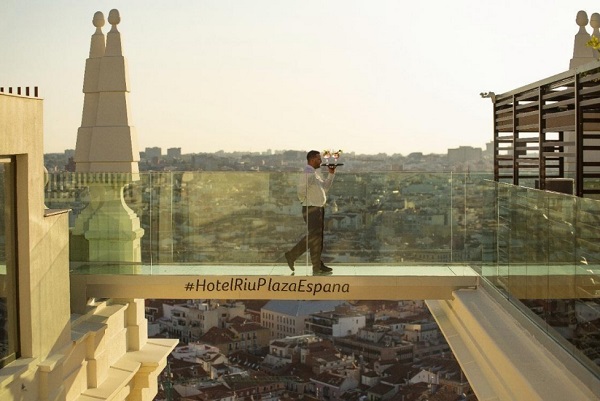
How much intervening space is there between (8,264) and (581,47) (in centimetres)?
905

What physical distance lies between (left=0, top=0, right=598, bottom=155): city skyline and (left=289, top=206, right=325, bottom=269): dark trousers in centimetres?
265

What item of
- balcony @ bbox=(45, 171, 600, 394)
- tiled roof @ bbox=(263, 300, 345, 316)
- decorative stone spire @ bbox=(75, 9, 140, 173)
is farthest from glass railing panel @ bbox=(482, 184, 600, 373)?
tiled roof @ bbox=(263, 300, 345, 316)

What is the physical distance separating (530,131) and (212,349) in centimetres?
943

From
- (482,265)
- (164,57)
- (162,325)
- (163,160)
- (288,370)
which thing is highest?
(164,57)

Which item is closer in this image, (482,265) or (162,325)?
(482,265)

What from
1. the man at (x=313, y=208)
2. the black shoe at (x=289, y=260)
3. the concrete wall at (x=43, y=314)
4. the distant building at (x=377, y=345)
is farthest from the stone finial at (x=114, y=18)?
the distant building at (x=377, y=345)

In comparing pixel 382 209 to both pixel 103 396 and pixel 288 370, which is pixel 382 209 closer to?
pixel 103 396

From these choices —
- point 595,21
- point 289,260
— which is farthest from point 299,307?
point 595,21

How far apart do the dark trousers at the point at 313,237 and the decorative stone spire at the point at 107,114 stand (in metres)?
2.86

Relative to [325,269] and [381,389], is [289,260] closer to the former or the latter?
[325,269]

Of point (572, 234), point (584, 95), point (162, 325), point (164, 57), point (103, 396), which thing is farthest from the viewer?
point (164, 57)

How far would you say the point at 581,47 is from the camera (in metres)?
15.1

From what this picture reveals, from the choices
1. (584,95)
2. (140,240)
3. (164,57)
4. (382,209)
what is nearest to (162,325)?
(140,240)

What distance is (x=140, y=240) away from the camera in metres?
13.1
